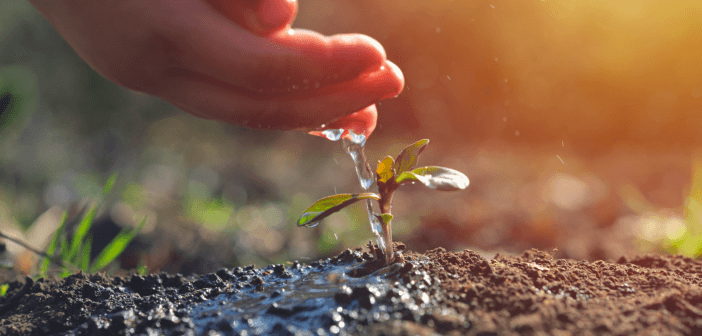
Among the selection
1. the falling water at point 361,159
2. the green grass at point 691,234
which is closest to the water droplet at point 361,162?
the falling water at point 361,159

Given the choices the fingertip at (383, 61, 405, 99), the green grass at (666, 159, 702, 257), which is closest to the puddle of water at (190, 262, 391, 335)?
the fingertip at (383, 61, 405, 99)

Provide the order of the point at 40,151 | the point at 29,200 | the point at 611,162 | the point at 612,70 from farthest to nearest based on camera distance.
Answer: the point at 612,70 < the point at 611,162 < the point at 40,151 < the point at 29,200

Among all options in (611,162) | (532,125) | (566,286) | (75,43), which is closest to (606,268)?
(566,286)

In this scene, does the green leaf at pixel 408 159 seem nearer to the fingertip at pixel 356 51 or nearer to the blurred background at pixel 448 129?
the fingertip at pixel 356 51

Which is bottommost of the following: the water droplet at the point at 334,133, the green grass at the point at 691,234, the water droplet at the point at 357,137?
the water droplet at the point at 357,137

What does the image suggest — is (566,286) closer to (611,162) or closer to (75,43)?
(75,43)

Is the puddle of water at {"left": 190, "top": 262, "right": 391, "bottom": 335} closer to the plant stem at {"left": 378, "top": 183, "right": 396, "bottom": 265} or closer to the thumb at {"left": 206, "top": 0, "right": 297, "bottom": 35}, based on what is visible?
the plant stem at {"left": 378, "top": 183, "right": 396, "bottom": 265}
